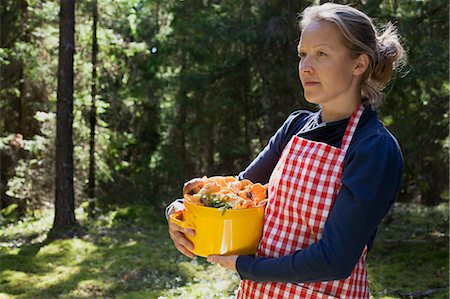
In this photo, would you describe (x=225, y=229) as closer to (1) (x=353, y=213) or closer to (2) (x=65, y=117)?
(1) (x=353, y=213)

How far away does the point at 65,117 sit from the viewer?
8.27 meters

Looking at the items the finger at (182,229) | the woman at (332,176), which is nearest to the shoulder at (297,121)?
the woman at (332,176)

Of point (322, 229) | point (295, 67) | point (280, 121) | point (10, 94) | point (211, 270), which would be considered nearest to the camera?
point (322, 229)

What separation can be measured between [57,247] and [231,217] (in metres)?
6.50

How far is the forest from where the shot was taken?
21.0 feet

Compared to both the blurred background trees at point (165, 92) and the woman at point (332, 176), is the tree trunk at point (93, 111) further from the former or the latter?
the woman at point (332, 176)

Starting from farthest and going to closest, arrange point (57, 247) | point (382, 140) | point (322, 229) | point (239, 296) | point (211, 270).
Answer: point (57, 247) < point (211, 270) < point (239, 296) < point (322, 229) < point (382, 140)

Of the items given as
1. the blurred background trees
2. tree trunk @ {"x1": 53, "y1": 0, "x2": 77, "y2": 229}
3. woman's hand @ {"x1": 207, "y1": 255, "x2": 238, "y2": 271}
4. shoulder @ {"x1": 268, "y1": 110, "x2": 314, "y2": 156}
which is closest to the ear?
shoulder @ {"x1": 268, "y1": 110, "x2": 314, "y2": 156}

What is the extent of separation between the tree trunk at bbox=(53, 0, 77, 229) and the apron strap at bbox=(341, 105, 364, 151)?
7305mm

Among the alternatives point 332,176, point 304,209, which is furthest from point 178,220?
point 332,176

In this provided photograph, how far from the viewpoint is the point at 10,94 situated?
12.6 metres

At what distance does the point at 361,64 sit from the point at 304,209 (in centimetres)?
46

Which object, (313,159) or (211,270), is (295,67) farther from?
(313,159)

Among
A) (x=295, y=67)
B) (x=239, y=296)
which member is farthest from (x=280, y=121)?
(x=239, y=296)
